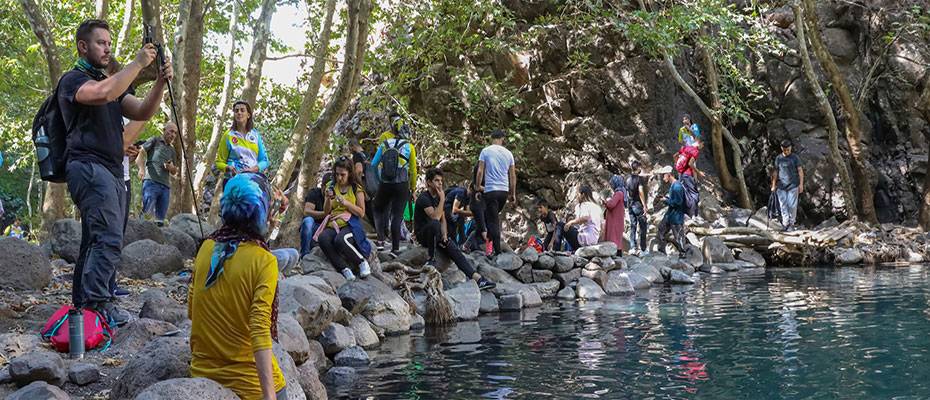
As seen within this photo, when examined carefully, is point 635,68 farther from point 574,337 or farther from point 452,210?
point 574,337

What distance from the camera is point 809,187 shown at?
20.7m

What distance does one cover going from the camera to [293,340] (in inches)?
228

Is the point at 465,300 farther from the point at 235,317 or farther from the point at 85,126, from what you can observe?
the point at 235,317

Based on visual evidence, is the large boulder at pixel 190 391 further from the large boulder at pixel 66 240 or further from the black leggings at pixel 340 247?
the large boulder at pixel 66 240

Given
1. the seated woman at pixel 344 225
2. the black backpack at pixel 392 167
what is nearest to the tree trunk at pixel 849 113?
the black backpack at pixel 392 167

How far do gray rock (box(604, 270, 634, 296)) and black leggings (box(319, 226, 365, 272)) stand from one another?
4.71 meters

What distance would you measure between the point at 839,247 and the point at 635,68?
8.16 meters

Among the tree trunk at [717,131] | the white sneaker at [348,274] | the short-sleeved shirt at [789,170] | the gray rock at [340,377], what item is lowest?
the gray rock at [340,377]

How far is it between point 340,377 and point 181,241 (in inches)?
191

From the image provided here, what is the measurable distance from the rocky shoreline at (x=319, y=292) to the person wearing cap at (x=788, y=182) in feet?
2.20

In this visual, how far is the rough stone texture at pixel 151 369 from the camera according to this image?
4359 mm

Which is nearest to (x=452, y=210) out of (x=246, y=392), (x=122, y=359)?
(x=122, y=359)

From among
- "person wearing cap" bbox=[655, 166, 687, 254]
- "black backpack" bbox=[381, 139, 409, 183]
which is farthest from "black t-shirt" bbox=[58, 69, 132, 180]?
"person wearing cap" bbox=[655, 166, 687, 254]

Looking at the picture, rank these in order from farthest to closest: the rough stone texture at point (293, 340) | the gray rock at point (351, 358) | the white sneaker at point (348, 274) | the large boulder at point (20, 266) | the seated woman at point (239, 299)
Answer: the white sneaker at point (348, 274) < the gray rock at point (351, 358) < the large boulder at point (20, 266) < the rough stone texture at point (293, 340) < the seated woman at point (239, 299)
